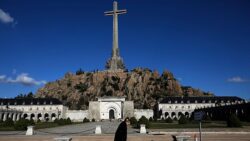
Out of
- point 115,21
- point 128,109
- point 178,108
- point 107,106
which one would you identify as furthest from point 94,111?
point 115,21

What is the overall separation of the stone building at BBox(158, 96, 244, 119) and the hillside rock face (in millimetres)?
11409

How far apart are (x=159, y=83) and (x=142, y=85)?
7.45m

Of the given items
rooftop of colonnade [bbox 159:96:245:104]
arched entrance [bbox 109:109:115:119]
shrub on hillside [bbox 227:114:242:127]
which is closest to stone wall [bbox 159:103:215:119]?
rooftop of colonnade [bbox 159:96:245:104]

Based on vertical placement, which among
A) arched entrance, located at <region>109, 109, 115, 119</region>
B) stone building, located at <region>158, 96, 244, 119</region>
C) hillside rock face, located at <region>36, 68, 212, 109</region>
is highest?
hillside rock face, located at <region>36, 68, 212, 109</region>

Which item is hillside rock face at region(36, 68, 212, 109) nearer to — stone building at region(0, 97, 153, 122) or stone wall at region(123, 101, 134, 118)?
stone building at region(0, 97, 153, 122)

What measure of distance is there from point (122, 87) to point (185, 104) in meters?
29.4

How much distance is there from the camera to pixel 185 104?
327ft

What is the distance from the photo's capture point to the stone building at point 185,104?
324 feet

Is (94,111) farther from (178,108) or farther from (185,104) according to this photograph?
(185,104)

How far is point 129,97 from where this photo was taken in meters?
116

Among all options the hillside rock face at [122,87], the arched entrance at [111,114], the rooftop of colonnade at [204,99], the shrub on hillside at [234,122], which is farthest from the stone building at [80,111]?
the shrub on hillside at [234,122]

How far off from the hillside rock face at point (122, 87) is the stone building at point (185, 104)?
11409 millimetres

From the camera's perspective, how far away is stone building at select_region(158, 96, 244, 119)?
98812mm

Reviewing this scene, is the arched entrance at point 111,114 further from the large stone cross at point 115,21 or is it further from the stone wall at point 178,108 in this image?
the large stone cross at point 115,21
